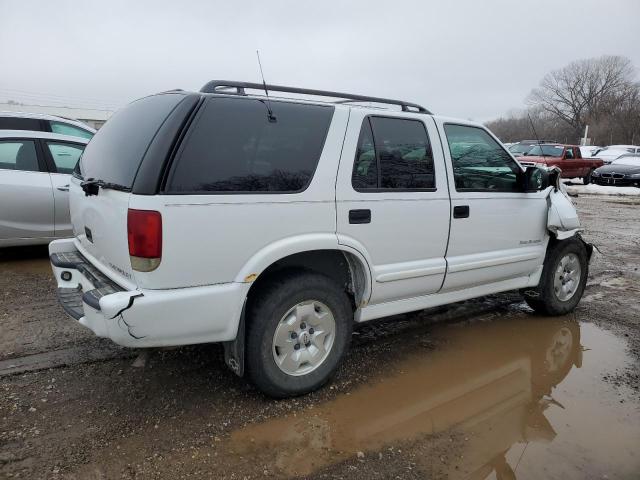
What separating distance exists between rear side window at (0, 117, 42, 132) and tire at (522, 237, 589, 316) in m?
8.03

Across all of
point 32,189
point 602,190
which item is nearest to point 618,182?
point 602,190

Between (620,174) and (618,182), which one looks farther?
(618,182)

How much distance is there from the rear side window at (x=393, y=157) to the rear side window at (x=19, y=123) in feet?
23.6

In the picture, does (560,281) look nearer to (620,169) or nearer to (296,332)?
(296,332)

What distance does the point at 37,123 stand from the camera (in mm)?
8344

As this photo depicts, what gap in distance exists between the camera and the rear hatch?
2699 millimetres

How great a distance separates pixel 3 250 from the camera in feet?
22.1

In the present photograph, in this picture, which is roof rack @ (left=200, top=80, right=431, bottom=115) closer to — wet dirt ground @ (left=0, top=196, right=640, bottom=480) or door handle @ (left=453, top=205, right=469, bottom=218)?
door handle @ (left=453, top=205, right=469, bottom=218)

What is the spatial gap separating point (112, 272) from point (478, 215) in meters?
2.69

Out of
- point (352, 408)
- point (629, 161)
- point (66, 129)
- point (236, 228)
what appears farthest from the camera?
point (629, 161)

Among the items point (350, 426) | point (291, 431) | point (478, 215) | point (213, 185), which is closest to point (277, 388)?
point (291, 431)

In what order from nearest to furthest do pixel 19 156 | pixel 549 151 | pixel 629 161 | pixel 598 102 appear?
1. pixel 19 156
2. pixel 549 151
3. pixel 629 161
4. pixel 598 102

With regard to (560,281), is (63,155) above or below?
above

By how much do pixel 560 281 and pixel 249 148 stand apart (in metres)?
3.54
